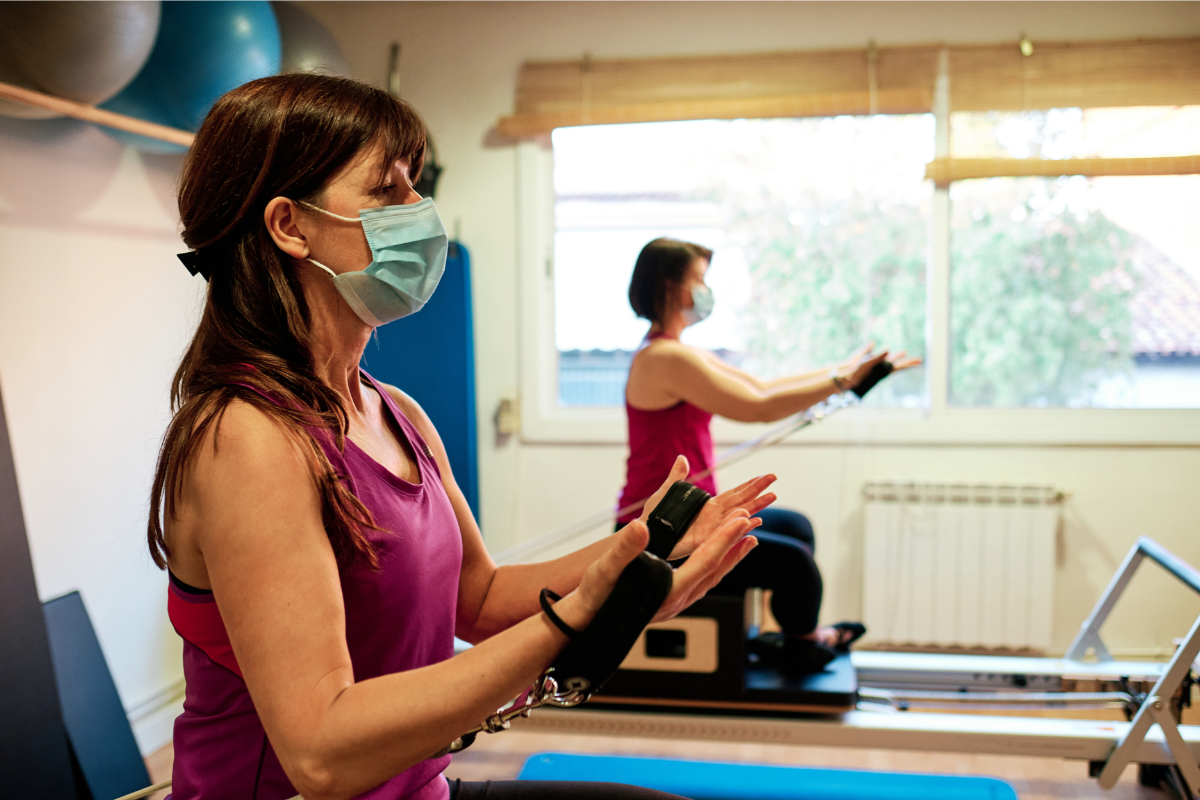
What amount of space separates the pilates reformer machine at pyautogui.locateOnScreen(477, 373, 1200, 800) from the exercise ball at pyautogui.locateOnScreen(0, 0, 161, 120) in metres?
1.88

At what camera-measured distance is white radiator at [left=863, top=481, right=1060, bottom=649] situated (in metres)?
3.29

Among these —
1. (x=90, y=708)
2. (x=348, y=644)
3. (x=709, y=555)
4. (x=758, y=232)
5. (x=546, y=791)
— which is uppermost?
(x=758, y=232)

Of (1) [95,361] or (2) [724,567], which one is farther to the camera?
(1) [95,361]

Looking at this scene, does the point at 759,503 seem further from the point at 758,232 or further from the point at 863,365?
the point at 758,232

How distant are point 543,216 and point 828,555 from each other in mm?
1803

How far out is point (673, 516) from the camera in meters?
0.90

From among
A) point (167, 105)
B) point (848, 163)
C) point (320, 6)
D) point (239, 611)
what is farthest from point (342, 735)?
point (320, 6)

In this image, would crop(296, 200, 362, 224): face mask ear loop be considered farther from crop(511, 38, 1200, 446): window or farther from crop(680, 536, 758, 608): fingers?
crop(511, 38, 1200, 446): window

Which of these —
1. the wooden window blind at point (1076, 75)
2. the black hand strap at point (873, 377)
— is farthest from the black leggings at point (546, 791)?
the wooden window blind at point (1076, 75)

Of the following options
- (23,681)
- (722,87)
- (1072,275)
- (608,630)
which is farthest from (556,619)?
(1072,275)

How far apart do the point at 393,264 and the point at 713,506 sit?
446mm

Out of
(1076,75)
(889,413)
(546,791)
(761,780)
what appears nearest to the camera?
(546,791)

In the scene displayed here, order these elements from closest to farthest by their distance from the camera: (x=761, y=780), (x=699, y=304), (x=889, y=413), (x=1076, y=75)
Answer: (x=761, y=780) < (x=699, y=304) < (x=1076, y=75) < (x=889, y=413)

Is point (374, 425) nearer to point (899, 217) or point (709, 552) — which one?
point (709, 552)
